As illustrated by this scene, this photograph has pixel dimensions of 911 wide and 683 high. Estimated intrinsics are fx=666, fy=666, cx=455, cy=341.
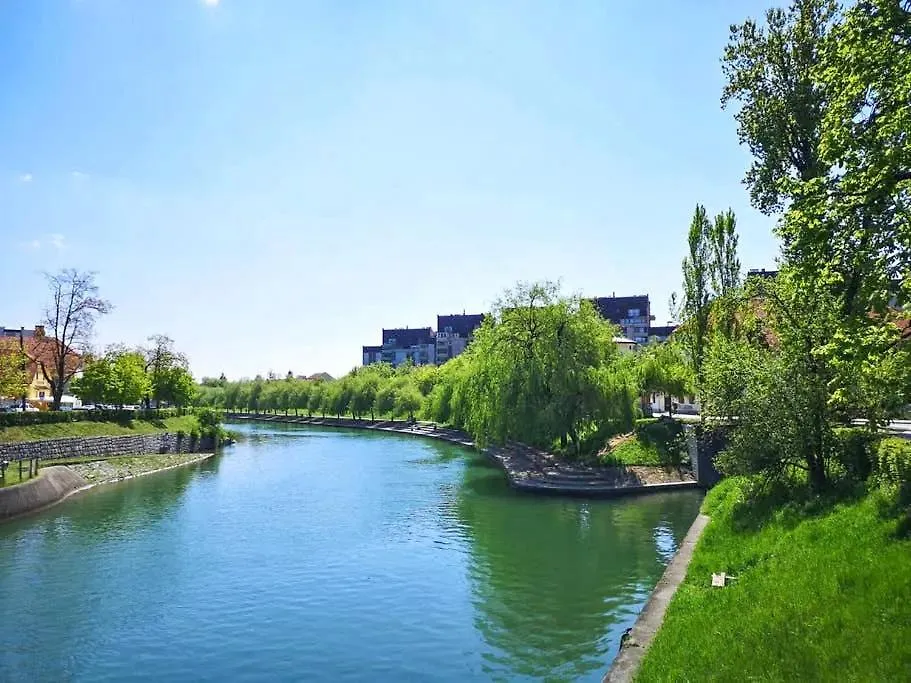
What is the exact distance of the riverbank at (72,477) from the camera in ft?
93.0

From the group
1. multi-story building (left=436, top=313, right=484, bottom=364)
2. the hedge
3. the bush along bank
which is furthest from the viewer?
multi-story building (left=436, top=313, right=484, bottom=364)

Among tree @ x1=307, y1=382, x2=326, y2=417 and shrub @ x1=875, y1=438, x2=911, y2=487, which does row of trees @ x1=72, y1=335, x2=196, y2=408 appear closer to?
tree @ x1=307, y1=382, x2=326, y2=417

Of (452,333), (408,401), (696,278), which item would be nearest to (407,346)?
(452,333)

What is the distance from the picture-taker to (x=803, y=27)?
21.6 metres

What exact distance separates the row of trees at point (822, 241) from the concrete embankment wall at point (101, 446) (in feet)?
119

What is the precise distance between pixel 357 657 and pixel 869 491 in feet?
37.9

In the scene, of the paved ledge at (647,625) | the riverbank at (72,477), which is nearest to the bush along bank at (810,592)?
the paved ledge at (647,625)

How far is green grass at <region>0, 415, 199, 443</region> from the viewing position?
38.8 meters

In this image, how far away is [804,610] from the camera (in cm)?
988

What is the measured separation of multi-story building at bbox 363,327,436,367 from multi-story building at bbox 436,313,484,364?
5.34 metres

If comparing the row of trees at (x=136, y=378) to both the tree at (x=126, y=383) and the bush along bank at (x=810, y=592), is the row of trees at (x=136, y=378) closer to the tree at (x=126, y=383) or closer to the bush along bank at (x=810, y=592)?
the tree at (x=126, y=383)

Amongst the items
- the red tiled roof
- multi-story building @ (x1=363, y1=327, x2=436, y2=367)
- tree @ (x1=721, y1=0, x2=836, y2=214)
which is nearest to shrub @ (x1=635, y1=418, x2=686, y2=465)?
tree @ (x1=721, y1=0, x2=836, y2=214)

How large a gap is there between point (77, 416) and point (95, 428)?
1391 millimetres

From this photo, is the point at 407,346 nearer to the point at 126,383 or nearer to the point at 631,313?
the point at 631,313
